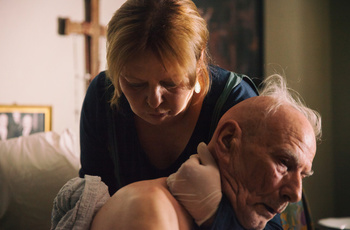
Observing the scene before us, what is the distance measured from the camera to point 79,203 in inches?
40.3

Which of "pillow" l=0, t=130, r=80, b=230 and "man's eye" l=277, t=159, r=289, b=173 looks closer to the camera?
"man's eye" l=277, t=159, r=289, b=173

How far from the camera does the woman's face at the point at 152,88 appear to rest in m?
1.16

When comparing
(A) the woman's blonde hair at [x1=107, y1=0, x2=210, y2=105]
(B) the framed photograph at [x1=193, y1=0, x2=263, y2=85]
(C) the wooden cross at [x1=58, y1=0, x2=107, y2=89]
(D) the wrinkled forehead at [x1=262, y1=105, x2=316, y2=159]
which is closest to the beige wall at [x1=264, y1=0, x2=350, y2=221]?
(B) the framed photograph at [x1=193, y1=0, x2=263, y2=85]

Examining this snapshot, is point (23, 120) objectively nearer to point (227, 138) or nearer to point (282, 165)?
point (227, 138)

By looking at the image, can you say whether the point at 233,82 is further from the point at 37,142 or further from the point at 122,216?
the point at 37,142

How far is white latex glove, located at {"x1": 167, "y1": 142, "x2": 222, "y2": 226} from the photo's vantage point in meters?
A: 0.98

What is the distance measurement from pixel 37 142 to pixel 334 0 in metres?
2.92

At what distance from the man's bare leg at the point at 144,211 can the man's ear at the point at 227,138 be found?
175mm

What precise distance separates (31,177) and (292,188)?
144cm

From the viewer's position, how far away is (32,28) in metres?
2.42

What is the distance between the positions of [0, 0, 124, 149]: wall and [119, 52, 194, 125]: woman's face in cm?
132

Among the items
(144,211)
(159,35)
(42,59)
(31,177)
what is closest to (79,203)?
(144,211)

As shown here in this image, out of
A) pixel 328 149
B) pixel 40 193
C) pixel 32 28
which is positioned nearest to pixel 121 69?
pixel 40 193

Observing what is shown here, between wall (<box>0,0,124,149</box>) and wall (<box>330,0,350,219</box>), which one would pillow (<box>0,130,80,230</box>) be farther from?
wall (<box>330,0,350,219</box>)
